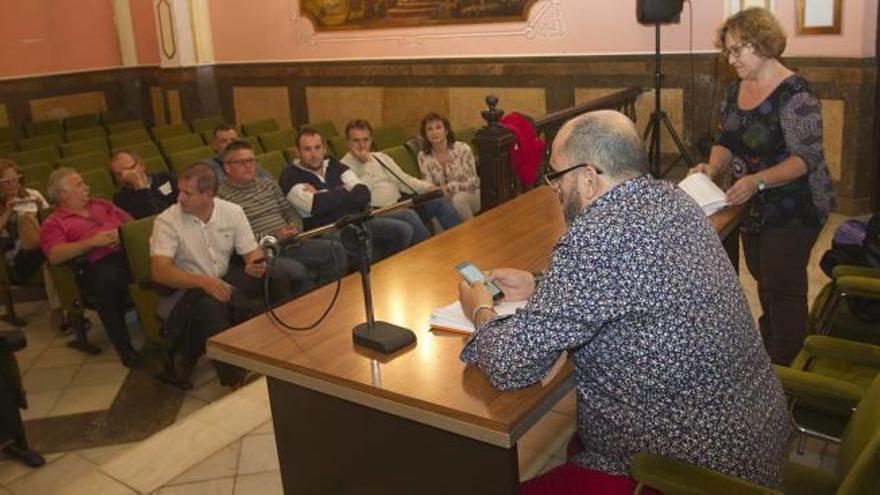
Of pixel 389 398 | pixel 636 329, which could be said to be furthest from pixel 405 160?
pixel 636 329

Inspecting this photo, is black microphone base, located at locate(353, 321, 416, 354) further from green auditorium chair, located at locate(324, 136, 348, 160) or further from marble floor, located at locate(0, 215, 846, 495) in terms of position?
green auditorium chair, located at locate(324, 136, 348, 160)

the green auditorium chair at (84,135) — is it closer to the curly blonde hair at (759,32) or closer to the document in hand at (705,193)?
the document in hand at (705,193)

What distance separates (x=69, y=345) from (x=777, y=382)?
4354 millimetres

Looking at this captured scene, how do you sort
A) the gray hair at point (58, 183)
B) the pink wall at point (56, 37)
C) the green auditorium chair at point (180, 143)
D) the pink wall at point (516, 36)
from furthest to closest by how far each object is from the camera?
the pink wall at point (56, 37), the green auditorium chair at point (180, 143), the pink wall at point (516, 36), the gray hair at point (58, 183)

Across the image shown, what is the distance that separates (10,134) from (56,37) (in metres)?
2.22

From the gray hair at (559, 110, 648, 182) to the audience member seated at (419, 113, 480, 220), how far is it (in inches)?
160

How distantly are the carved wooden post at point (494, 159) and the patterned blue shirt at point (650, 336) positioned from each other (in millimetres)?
2268

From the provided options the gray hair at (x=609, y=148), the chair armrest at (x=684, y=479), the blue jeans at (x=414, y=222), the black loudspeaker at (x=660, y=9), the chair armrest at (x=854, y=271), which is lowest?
the blue jeans at (x=414, y=222)

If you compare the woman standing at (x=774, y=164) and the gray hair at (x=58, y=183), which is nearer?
the woman standing at (x=774, y=164)

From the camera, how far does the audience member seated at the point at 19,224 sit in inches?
203

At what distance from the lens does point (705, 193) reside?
3.05 m

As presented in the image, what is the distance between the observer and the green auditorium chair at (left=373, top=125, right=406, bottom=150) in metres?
7.30

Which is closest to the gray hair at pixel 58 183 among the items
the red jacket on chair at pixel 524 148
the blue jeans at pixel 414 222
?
the blue jeans at pixel 414 222

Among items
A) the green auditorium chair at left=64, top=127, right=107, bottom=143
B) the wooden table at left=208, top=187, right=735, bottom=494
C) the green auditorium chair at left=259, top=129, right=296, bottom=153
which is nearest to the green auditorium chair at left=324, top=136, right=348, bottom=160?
the green auditorium chair at left=259, top=129, right=296, bottom=153
